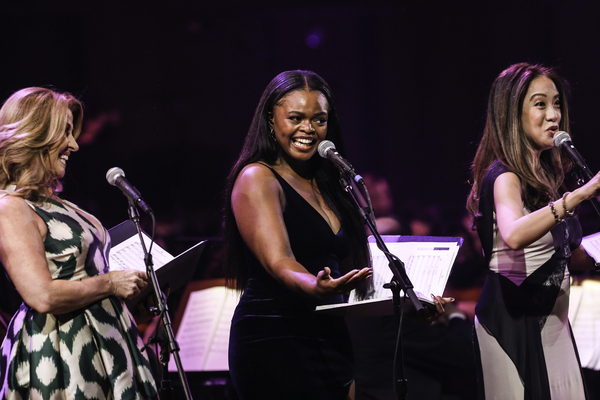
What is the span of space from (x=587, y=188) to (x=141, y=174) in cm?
331

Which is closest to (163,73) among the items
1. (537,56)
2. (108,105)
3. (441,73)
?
(108,105)

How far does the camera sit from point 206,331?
147 inches

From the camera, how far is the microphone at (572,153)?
6.84 feet

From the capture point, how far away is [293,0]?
15.3ft

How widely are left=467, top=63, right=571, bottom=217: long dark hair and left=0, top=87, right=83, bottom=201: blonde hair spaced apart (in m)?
1.60

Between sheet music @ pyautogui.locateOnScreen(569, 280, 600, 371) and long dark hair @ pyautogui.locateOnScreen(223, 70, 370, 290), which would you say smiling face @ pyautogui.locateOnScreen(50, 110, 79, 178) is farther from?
sheet music @ pyautogui.locateOnScreen(569, 280, 600, 371)

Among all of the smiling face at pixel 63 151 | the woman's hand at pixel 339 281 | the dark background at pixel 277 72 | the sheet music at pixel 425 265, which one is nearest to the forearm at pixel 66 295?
the smiling face at pixel 63 151

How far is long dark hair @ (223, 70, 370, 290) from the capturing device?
7.22 feet

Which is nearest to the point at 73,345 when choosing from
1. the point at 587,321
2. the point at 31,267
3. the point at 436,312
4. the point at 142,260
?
the point at 31,267

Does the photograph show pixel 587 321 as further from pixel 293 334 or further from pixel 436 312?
pixel 293 334

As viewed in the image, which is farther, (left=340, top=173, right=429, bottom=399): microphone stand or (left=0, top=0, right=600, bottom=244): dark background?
(left=0, top=0, right=600, bottom=244): dark background

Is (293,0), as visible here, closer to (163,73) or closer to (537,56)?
(163,73)

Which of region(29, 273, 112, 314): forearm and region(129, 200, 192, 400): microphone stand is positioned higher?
region(29, 273, 112, 314): forearm

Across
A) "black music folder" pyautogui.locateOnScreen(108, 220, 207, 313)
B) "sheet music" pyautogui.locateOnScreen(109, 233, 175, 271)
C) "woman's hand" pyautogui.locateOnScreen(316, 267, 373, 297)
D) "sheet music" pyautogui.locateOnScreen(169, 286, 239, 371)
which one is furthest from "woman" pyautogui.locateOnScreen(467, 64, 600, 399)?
"sheet music" pyautogui.locateOnScreen(169, 286, 239, 371)
